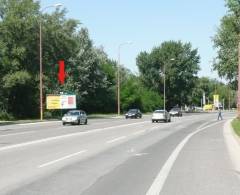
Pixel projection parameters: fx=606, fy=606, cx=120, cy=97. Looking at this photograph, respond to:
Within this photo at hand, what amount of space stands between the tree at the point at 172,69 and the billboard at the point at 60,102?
51.3 metres

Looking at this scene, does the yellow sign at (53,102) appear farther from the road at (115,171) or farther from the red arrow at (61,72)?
the road at (115,171)

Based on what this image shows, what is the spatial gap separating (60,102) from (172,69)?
178 ft

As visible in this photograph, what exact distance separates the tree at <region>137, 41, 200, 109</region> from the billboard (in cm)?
5132

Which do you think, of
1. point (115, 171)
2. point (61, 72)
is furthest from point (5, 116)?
point (115, 171)

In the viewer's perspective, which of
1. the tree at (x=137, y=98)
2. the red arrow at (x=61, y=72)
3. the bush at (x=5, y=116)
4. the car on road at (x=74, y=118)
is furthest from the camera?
the tree at (x=137, y=98)

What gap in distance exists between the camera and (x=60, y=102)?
241 feet

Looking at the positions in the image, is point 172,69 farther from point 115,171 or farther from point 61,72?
point 115,171

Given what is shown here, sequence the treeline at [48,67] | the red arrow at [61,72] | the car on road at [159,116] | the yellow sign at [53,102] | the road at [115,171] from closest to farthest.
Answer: the road at [115,171] → the car on road at [159,116] → the treeline at [48,67] → the yellow sign at [53,102] → the red arrow at [61,72]

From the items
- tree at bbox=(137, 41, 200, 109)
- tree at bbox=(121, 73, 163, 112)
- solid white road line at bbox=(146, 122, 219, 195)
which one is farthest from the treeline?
solid white road line at bbox=(146, 122, 219, 195)

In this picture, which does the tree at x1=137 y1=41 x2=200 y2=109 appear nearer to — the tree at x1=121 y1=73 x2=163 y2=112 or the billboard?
the tree at x1=121 y1=73 x2=163 y2=112

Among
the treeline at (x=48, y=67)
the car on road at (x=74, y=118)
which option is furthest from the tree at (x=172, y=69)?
the car on road at (x=74, y=118)

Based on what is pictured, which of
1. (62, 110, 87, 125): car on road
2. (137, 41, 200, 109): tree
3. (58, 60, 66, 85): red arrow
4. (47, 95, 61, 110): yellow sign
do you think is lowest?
(62, 110, 87, 125): car on road

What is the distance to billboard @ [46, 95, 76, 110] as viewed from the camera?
240 feet

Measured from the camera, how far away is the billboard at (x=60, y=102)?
240 ft
